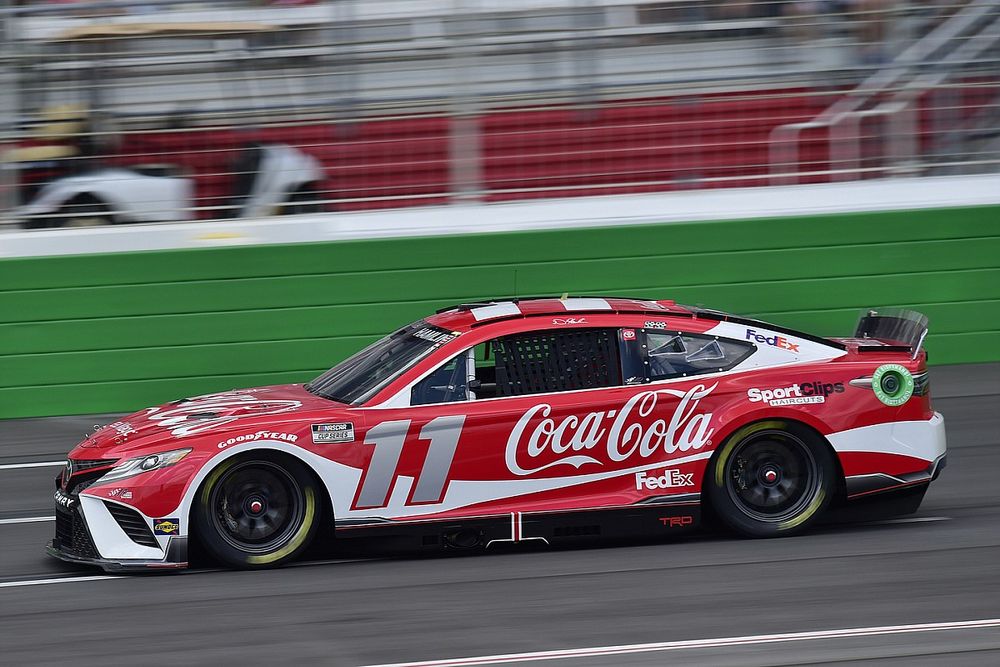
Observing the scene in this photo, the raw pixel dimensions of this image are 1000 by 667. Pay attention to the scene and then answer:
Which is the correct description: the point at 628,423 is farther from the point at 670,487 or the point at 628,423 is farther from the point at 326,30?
the point at 326,30

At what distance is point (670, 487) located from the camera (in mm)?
6672

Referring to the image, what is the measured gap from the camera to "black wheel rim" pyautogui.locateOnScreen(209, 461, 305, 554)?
6414 mm

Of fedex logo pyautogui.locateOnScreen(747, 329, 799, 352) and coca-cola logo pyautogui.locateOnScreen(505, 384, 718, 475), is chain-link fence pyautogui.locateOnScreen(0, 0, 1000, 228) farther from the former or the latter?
coca-cola logo pyautogui.locateOnScreen(505, 384, 718, 475)

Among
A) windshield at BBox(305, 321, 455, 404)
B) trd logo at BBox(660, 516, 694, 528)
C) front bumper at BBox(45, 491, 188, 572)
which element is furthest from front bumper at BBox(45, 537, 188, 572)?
trd logo at BBox(660, 516, 694, 528)

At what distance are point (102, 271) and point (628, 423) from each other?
616 cm

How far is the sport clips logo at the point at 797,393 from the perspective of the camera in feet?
22.2

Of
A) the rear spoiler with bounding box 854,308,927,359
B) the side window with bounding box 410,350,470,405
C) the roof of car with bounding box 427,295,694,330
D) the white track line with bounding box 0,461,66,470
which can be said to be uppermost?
the roof of car with bounding box 427,295,694,330

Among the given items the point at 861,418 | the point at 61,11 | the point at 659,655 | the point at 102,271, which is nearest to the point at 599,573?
the point at 659,655

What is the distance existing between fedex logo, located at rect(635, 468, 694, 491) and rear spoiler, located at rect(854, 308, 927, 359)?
1314 millimetres

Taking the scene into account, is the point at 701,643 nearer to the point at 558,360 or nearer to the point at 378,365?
the point at 558,360

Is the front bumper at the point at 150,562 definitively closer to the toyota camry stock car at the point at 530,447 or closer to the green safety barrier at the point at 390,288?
the toyota camry stock car at the point at 530,447

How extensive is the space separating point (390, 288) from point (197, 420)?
193 inches

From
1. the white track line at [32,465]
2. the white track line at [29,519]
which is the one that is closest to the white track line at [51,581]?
the white track line at [29,519]

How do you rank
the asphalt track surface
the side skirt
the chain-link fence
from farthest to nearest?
1. the chain-link fence
2. the side skirt
3. the asphalt track surface
